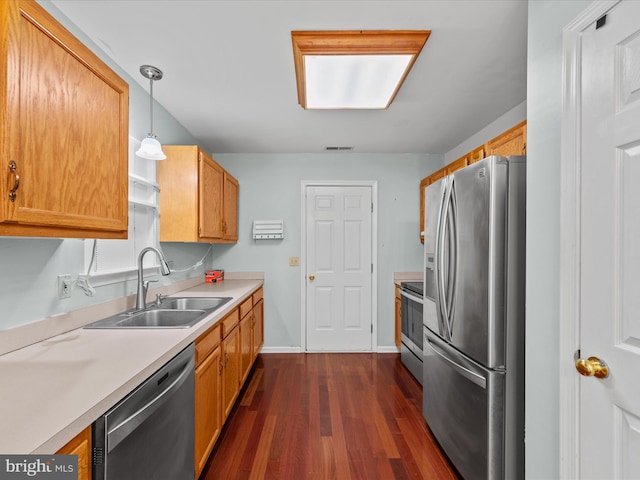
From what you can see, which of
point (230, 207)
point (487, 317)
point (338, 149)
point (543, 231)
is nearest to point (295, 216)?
point (230, 207)

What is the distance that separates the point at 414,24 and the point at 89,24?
1.69 metres

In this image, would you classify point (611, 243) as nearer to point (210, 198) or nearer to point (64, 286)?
point (64, 286)

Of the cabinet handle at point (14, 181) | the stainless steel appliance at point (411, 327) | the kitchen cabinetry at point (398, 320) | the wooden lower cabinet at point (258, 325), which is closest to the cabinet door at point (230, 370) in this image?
the wooden lower cabinet at point (258, 325)

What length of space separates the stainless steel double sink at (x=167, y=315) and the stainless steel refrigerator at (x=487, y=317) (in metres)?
1.48

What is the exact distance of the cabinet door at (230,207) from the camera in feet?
11.1

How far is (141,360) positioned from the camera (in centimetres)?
119

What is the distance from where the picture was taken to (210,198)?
2.86 metres

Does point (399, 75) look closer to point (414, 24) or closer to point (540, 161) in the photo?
point (414, 24)

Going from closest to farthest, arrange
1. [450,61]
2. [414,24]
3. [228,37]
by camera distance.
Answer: [414,24] → [228,37] → [450,61]

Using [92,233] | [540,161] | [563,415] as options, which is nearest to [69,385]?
[92,233]

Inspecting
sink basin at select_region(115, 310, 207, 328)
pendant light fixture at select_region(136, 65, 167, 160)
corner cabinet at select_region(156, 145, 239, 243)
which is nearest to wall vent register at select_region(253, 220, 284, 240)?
corner cabinet at select_region(156, 145, 239, 243)

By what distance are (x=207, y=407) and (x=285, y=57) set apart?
2109mm

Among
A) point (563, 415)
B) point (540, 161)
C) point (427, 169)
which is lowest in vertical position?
point (563, 415)

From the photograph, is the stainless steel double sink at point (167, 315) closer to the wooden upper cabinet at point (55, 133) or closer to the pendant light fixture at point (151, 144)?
the wooden upper cabinet at point (55, 133)
